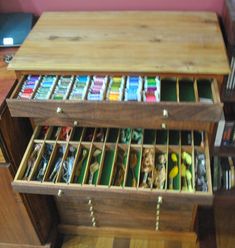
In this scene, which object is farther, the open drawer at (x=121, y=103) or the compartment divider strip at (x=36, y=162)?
the compartment divider strip at (x=36, y=162)

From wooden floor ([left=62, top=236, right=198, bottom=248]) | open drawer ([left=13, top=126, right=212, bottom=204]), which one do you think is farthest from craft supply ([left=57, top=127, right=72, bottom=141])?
wooden floor ([left=62, top=236, right=198, bottom=248])

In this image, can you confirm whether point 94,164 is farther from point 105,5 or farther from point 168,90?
point 105,5

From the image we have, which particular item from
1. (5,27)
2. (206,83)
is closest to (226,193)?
(206,83)

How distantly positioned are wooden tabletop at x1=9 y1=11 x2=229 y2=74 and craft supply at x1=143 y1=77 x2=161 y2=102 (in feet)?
0.17

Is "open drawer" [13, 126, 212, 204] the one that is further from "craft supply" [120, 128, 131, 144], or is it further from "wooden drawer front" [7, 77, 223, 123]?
"wooden drawer front" [7, 77, 223, 123]

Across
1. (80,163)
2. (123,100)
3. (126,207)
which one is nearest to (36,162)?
(80,163)

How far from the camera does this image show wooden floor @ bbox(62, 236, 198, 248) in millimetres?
1511

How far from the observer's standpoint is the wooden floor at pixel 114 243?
1511mm

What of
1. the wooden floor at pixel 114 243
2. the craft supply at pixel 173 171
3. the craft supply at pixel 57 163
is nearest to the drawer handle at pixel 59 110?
the craft supply at pixel 57 163

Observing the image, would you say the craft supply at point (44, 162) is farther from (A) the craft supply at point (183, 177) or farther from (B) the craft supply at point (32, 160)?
(A) the craft supply at point (183, 177)

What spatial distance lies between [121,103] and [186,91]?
0.24m

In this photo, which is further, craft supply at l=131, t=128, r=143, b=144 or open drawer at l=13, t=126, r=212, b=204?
craft supply at l=131, t=128, r=143, b=144

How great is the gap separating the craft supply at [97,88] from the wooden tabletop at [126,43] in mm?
49

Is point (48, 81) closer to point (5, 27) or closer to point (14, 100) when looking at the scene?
point (14, 100)
